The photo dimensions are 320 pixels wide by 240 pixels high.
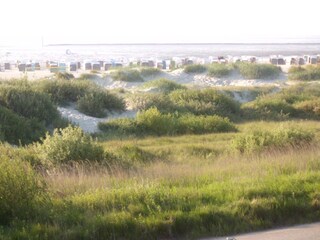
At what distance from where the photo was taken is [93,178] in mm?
9945

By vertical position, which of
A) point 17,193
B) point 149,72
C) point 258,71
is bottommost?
point 149,72

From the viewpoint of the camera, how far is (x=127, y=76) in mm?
50438

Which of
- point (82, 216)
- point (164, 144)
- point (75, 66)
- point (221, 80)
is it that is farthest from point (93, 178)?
point (75, 66)

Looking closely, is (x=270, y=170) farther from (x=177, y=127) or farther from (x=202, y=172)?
(x=177, y=127)

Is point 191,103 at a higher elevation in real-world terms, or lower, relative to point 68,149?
lower

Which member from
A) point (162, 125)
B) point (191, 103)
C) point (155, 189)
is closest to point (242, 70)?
point (191, 103)

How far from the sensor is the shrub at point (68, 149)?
12.6 meters

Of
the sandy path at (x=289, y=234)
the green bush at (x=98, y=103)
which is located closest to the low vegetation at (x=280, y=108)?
the green bush at (x=98, y=103)

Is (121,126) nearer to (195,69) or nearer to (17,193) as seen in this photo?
(17,193)

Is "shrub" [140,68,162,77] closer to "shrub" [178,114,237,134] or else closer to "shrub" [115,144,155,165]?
"shrub" [178,114,237,134]

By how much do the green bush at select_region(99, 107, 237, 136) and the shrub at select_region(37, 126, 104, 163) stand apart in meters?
9.24

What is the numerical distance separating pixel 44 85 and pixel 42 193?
67.8ft

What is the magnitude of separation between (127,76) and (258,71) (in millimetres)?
12673

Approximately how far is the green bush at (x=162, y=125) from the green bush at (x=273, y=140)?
6779 mm
